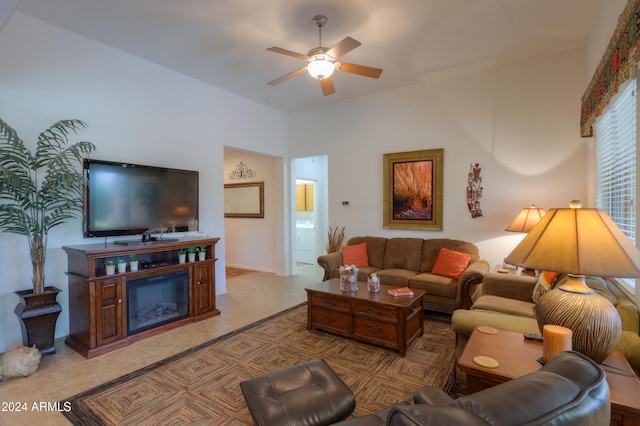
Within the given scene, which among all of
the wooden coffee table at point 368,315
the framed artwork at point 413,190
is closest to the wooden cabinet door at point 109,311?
the wooden coffee table at point 368,315

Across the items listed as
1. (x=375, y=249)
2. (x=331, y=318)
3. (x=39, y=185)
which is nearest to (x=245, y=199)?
(x=375, y=249)

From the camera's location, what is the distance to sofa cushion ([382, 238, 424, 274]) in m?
4.65

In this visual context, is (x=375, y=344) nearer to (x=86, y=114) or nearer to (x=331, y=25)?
(x=331, y=25)

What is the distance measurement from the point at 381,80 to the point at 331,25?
5.59 feet

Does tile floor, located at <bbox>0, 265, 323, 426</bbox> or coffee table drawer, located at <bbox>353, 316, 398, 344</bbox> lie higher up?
coffee table drawer, located at <bbox>353, 316, 398, 344</bbox>

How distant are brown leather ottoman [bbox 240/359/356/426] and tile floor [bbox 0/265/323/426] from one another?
1.45 meters

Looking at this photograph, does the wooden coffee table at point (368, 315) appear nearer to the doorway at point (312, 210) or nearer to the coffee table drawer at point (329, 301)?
the coffee table drawer at point (329, 301)

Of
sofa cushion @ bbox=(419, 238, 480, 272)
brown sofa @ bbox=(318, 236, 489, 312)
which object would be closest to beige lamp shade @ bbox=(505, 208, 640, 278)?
brown sofa @ bbox=(318, 236, 489, 312)

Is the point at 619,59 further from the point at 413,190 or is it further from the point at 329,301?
the point at 413,190

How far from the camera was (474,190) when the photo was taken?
15.0ft

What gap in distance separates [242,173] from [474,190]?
15.7 feet

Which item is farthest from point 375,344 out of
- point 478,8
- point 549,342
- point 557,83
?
point 557,83

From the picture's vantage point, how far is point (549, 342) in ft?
4.76

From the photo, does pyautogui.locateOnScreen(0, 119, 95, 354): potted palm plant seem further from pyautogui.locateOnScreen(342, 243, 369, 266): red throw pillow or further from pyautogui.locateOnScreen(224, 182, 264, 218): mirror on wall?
pyautogui.locateOnScreen(224, 182, 264, 218): mirror on wall
